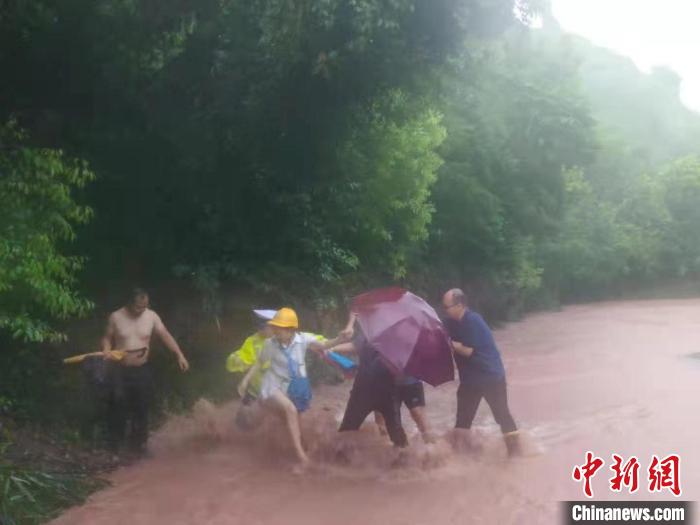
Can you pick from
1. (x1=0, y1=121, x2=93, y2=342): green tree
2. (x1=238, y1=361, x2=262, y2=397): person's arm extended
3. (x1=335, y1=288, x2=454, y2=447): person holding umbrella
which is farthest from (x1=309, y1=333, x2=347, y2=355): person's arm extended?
(x1=0, y1=121, x2=93, y2=342): green tree

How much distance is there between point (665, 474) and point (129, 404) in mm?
5298

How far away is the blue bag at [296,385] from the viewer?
8.46m

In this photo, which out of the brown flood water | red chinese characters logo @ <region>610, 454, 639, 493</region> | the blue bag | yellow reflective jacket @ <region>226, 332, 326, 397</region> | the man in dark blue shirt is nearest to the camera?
the brown flood water

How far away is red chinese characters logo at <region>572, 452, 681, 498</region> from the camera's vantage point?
24.8ft

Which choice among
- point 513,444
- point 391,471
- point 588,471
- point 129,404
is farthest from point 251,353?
point 588,471

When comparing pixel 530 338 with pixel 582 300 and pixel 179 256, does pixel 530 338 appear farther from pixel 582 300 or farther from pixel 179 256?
pixel 582 300

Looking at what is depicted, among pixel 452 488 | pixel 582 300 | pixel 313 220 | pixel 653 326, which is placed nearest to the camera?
pixel 452 488

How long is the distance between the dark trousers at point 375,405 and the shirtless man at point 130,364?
1852mm

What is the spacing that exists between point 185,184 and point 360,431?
412cm

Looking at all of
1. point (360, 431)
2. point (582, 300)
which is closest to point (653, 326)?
point (582, 300)

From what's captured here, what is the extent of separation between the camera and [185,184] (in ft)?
36.5

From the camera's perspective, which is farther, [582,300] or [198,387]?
[582,300]

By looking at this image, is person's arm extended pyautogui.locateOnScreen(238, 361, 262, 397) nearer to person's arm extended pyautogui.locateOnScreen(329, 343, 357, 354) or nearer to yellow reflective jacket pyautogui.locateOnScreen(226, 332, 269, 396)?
yellow reflective jacket pyautogui.locateOnScreen(226, 332, 269, 396)

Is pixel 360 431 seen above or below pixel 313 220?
below
